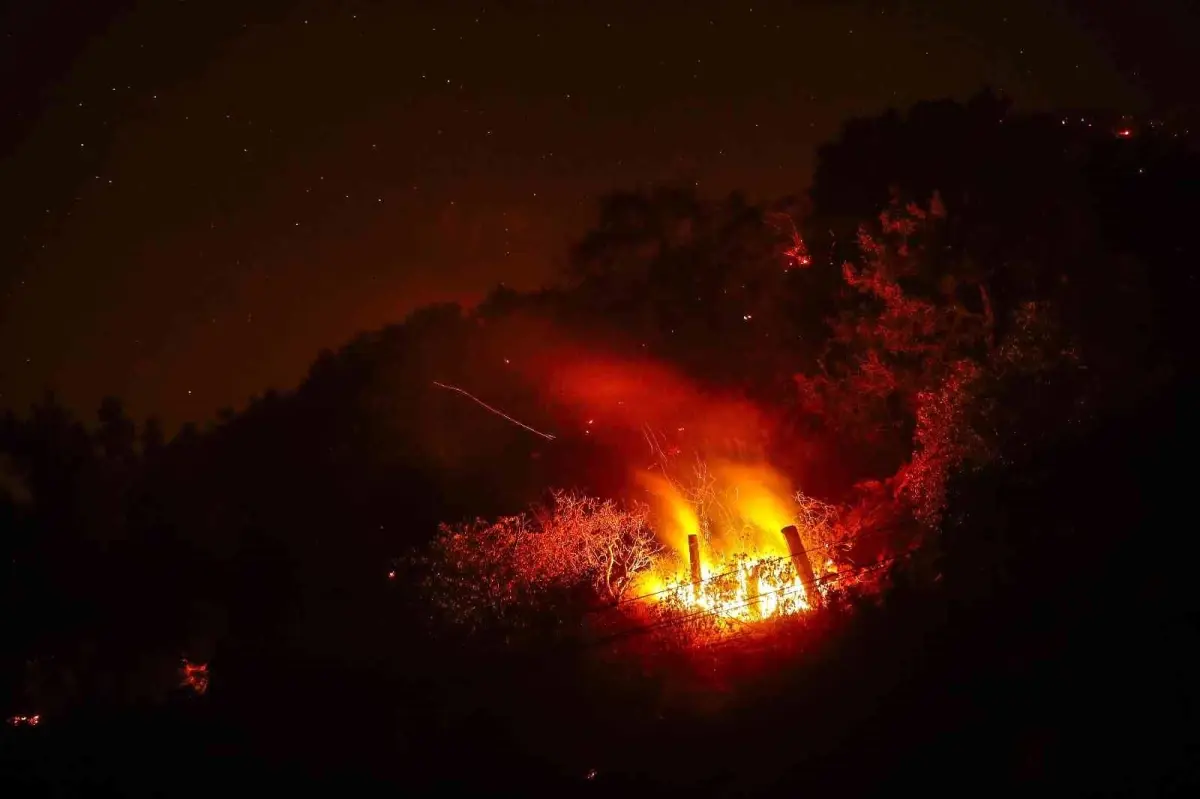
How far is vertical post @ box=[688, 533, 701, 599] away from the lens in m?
15.9

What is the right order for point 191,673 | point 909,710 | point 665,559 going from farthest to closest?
point 191,673 < point 665,559 < point 909,710

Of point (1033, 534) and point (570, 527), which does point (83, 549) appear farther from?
point (1033, 534)

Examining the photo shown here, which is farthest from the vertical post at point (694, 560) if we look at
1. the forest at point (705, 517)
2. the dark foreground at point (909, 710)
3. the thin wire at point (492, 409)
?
the thin wire at point (492, 409)

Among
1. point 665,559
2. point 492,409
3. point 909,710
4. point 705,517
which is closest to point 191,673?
point 492,409

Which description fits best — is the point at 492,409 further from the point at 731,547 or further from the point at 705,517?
the point at 731,547

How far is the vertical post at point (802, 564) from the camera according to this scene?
15.4 m

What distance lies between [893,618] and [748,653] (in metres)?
2.47

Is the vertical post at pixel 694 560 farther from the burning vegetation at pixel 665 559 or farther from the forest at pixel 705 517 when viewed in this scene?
the forest at pixel 705 517

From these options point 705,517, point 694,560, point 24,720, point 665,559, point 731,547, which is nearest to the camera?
point 694,560

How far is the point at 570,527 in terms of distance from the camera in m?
17.2

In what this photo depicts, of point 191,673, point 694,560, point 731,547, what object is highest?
point 191,673

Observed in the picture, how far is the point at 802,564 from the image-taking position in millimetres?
15797

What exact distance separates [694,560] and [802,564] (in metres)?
1.79

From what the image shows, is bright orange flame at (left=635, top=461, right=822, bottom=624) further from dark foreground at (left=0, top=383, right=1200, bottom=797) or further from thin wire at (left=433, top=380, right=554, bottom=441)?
thin wire at (left=433, top=380, right=554, bottom=441)
